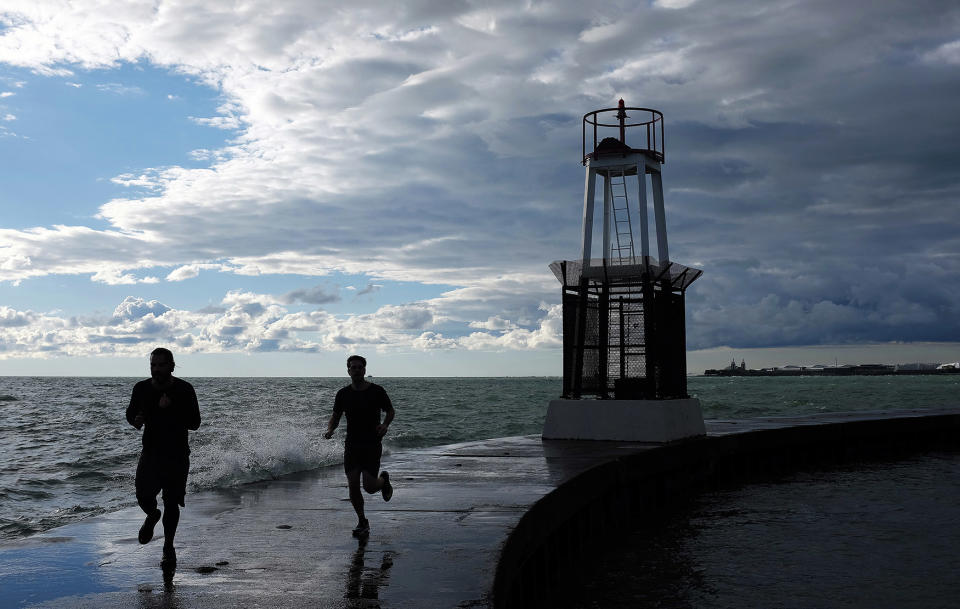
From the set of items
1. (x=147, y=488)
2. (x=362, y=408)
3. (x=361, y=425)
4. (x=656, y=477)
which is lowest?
(x=656, y=477)

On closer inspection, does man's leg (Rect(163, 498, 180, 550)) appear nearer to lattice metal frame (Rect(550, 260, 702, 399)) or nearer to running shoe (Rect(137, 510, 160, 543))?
running shoe (Rect(137, 510, 160, 543))

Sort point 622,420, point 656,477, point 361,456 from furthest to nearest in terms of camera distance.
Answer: point 622,420 → point 656,477 → point 361,456

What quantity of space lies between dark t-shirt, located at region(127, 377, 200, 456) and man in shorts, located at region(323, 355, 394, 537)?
5.21 feet

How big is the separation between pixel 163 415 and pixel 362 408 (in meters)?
1.93

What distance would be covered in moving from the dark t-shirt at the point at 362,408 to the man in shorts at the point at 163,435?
1.58 m

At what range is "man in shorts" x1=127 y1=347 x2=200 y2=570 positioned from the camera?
257 inches

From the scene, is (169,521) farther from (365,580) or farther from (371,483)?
(371,483)

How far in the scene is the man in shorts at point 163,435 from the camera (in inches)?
257

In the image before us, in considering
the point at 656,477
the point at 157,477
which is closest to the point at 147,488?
the point at 157,477

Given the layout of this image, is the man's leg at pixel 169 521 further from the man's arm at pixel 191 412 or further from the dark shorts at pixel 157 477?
the man's arm at pixel 191 412

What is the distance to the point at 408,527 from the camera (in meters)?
8.09

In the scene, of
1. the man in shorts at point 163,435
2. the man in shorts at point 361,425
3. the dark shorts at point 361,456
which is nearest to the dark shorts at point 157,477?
the man in shorts at point 163,435

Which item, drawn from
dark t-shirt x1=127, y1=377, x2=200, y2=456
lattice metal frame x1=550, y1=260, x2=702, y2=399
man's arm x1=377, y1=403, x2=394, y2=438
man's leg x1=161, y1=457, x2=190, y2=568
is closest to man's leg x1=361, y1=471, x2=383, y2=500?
man's arm x1=377, y1=403, x2=394, y2=438

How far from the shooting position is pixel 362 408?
799 centimetres
